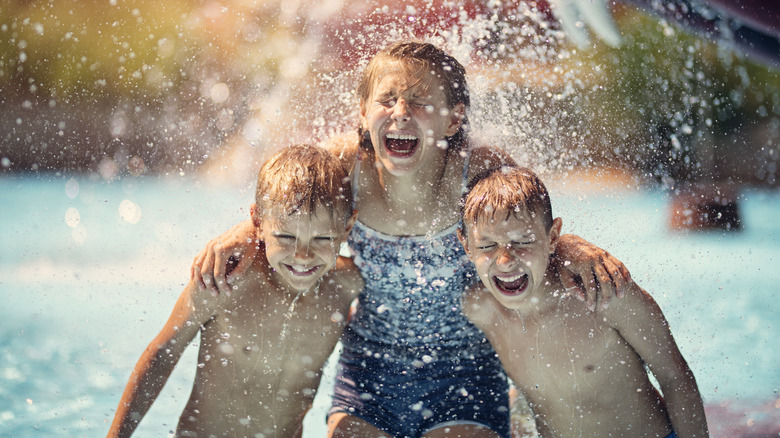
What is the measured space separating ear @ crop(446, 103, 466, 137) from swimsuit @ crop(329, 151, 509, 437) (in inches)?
5.0

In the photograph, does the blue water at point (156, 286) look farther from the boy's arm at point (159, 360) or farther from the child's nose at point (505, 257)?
the child's nose at point (505, 257)

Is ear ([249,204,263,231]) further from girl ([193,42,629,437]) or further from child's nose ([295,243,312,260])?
child's nose ([295,243,312,260])

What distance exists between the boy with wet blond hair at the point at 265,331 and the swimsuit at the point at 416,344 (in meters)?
0.11

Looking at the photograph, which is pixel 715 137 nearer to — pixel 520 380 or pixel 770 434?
pixel 770 434

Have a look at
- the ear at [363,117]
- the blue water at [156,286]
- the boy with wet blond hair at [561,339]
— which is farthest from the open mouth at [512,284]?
the blue water at [156,286]

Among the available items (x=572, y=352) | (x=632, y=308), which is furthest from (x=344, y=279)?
(x=632, y=308)

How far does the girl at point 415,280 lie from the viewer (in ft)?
7.47

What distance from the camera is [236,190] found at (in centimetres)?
496

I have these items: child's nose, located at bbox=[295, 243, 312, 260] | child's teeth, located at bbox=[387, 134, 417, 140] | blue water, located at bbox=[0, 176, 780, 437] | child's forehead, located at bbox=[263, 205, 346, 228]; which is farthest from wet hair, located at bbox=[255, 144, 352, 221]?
blue water, located at bbox=[0, 176, 780, 437]

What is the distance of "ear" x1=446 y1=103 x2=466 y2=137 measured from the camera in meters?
2.32

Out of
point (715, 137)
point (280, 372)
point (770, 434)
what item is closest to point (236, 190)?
point (280, 372)

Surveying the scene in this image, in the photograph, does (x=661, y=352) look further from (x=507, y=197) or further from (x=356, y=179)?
(x=356, y=179)

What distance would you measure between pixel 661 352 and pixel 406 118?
1.05 m

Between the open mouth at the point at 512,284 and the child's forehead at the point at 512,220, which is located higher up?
the child's forehead at the point at 512,220
